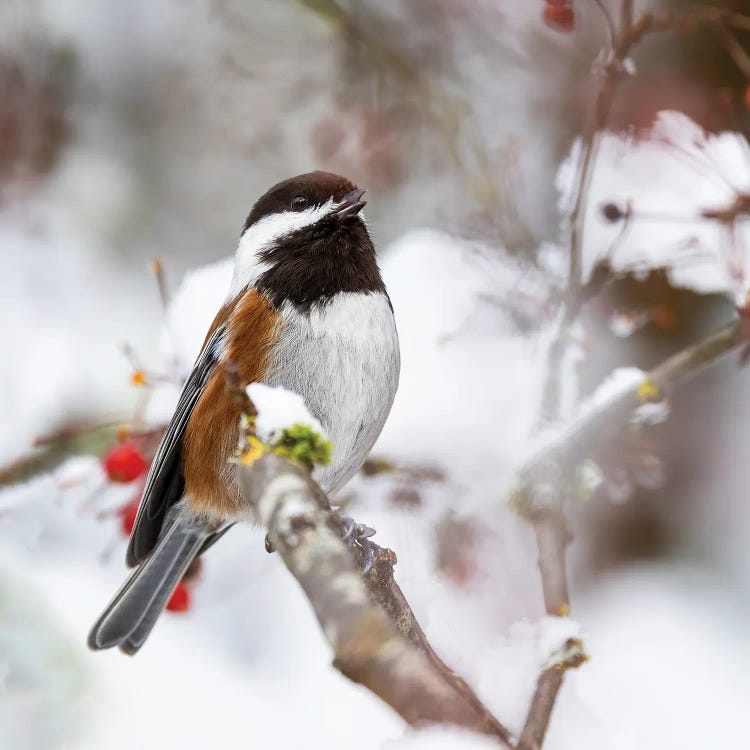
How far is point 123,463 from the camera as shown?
6.33ft

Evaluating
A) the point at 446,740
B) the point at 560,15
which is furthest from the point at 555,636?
the point at 560,15

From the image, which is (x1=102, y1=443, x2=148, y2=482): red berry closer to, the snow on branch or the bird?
the bird

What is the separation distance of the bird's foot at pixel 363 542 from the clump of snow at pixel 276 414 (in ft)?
0.73

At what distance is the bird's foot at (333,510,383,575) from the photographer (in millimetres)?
1270

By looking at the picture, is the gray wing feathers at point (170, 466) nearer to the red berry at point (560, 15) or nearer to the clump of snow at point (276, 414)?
the clump of snow at point (276, 414)

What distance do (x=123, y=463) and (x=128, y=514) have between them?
0.58 feet

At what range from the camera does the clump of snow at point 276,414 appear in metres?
1.04

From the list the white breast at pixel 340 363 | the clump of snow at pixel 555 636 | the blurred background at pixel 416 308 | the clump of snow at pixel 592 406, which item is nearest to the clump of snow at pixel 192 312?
the blurred background at pixel 416 308

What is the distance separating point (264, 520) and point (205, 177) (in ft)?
7.93

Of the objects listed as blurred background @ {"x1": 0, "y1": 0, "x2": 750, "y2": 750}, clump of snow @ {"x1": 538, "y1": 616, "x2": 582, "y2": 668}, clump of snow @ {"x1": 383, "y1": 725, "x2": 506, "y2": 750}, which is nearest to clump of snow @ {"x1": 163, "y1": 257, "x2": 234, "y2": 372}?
blurred background @ {"x1": 0, "y1": 0, "x2": 750, "y2": 750}

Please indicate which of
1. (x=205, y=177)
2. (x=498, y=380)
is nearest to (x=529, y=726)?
(x=498, y=380)

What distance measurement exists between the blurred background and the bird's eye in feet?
1.01

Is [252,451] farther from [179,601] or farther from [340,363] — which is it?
[179,601]

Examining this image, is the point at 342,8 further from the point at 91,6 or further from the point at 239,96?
the point at 91,6
